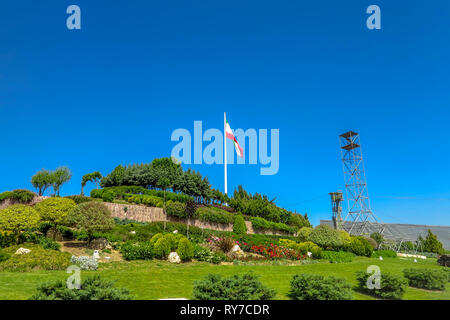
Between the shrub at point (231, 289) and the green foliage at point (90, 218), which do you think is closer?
the shrub at point (231, 289)

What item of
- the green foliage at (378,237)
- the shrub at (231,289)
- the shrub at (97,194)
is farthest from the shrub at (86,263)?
the green foliage at (378,237)

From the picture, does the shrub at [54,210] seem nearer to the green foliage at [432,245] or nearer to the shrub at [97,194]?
the shrub at [97,194]

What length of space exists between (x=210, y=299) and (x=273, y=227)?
31.3 metres

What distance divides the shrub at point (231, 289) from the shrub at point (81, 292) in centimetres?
169

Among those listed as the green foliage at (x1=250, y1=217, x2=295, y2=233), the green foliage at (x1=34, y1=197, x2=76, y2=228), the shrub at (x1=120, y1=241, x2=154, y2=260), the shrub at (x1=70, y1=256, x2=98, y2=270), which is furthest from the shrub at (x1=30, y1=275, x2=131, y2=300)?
the green foliage at (x1=250, y1=217, x2=295, y2=233)

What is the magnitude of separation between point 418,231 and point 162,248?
49679 millimetres

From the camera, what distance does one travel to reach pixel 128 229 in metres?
19.9

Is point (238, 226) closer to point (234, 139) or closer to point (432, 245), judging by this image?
point (234, 139)

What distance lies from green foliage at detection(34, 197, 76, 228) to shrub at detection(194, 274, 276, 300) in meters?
14.0

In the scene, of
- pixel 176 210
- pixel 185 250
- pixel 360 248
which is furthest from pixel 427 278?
pixel 176 210

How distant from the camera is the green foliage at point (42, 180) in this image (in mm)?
35250
